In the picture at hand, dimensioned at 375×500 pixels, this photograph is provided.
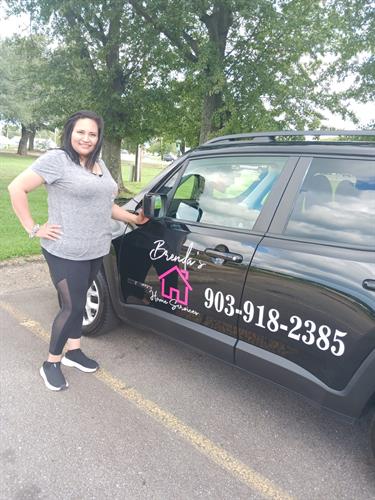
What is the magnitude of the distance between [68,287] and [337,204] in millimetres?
1724

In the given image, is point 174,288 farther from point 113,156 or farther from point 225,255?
point 113,156

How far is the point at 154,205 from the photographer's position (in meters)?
2.82

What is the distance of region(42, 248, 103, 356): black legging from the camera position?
263cm

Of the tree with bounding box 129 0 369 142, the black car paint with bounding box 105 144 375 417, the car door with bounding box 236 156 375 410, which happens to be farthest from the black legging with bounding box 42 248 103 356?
the tree with bounding box 129 0 369 142

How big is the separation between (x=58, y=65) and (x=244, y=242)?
428 inches

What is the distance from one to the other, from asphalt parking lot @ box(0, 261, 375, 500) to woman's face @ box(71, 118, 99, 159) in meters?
1.58

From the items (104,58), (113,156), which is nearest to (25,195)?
(104,58)

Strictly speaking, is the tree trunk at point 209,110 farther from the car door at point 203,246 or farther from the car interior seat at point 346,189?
the car interior seat at point 346,189

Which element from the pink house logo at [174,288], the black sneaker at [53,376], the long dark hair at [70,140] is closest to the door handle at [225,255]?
the pink house logo at [174,288]

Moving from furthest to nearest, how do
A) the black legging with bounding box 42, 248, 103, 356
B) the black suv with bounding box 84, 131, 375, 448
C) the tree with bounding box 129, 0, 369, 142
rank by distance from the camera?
the tree with bounding box 129, 0, 369, 142 → the black legging with bounding box 42, 248, 103, 356 → the black suv with bounding box 84, 131, 375, 448

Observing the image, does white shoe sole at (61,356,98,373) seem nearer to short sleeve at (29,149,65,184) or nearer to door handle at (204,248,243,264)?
door handle at (204,248,243,264)

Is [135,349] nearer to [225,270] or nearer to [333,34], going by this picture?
[225,270]

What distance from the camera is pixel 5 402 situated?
257cm

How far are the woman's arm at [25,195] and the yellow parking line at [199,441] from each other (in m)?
1.11
